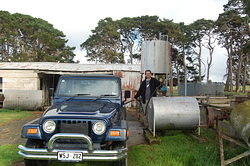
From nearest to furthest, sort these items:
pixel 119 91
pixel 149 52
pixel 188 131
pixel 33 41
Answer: pixel 119 91 → pixel 188 131 → pixel 149 52 → pixel 33 41

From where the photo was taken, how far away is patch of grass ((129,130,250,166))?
6.09m

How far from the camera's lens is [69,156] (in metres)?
5.00

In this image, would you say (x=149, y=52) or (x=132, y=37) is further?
(x=132, y=37)

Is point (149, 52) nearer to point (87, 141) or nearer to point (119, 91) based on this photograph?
point (119, 91)

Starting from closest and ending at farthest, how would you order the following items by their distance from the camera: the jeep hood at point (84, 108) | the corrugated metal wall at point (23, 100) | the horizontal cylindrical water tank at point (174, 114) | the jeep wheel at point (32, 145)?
the jeep wheel at point (32, 145), the jeep hood at point (84, 108), the horizontal cylindrical water tank at point (174, 114), the corrugated metal wall at point (23, 100)

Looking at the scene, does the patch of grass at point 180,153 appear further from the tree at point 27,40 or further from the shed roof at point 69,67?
the tree at point 27,40

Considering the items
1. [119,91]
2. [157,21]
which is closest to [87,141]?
[119,91]

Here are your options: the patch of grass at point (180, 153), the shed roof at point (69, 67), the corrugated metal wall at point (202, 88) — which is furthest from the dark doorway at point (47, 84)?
the corrugated metal wall at point (202, 88)

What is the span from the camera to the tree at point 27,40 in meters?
41.9

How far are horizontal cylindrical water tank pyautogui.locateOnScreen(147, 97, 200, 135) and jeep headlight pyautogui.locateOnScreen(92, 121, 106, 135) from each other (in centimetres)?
317

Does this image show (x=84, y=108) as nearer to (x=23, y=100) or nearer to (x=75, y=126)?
(x=75, y=126)

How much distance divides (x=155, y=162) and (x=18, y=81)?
18.3 meters

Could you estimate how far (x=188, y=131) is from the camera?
9266 millimetres

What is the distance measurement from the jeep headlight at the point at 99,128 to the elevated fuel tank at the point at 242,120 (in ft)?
7.34
